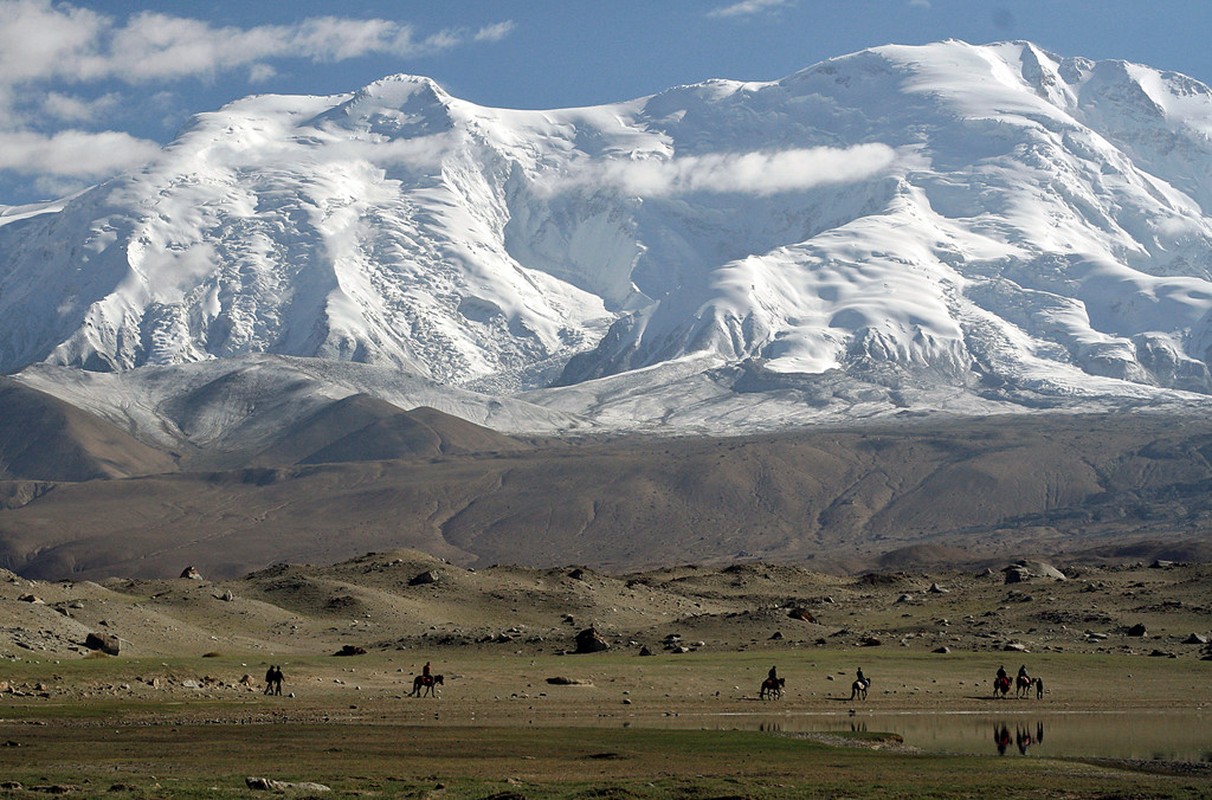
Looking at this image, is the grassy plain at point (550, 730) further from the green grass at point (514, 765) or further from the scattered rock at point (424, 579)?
the scattered rock at point (424, 579)

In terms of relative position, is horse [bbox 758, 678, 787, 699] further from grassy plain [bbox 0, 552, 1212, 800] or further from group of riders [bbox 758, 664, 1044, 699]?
grassy plain [bbox 0, 552, 1212, 800]

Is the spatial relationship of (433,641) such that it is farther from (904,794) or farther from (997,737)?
(904,794)

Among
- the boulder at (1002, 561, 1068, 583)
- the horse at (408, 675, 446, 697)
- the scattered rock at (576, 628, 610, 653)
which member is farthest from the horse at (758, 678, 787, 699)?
the boulder at (1002, 561, 1068, 583)

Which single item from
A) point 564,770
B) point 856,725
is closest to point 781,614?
point 856,725

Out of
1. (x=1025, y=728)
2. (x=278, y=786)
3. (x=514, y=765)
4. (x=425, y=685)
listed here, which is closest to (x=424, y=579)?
(x=425, y=685)

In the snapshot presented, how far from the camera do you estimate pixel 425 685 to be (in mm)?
68750

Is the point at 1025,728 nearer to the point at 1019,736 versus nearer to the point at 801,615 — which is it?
the point at 1019,736

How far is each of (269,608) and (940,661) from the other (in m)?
38.5

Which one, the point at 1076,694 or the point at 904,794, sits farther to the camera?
the point at 1076,694

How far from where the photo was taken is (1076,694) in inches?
2874

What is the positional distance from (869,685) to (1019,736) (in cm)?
A: 1246

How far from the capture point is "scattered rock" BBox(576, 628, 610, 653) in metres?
86.4

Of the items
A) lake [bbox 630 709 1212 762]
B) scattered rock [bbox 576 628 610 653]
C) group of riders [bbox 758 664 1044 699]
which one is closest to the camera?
lake [bbox 630 709 1212 762]

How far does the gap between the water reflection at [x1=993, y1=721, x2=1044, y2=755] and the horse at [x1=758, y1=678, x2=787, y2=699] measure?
8992mm
